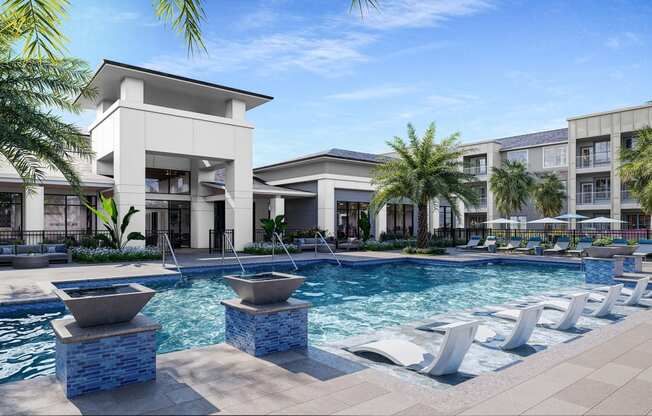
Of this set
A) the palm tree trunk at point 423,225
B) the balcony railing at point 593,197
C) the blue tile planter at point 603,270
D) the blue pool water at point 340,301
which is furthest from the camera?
the balcony railing at point 593,197

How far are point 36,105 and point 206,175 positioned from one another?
12.8m

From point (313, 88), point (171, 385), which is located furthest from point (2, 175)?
point (171, 385)

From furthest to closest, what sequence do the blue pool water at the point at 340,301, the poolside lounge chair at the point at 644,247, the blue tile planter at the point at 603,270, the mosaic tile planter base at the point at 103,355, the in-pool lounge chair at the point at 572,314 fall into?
the poolside lounge chair at the point at 644,247, the blue tile planter at the point at 603,270, the blue pool water at the point at 340,301, the in-pool lounge chair at the point at 572,314, the mosaic tile planter base at the point at 103,355

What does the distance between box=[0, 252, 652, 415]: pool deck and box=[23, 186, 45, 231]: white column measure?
16894 mm

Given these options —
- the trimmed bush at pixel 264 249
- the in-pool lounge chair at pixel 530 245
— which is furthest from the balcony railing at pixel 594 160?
the trimmed bush at pixel 264 249

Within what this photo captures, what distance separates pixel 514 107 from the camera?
1805 centimetres

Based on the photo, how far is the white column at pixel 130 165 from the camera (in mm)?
18281

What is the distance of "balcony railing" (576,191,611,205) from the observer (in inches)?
1339

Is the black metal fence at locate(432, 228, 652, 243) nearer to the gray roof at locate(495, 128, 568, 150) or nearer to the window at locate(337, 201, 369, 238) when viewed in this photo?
the window at locate(337, 201, 369, 238)

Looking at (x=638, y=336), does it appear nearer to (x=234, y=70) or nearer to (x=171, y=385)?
(x=171, y=385)

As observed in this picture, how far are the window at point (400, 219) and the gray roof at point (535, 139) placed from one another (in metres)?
17.4

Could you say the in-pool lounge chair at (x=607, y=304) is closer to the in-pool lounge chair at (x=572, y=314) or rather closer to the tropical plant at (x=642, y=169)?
the in-pool lounge chair at (x=572, y=314)

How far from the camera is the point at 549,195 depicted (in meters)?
35.9

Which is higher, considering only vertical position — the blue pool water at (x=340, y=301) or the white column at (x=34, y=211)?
the white column at (x=34, y=211)
